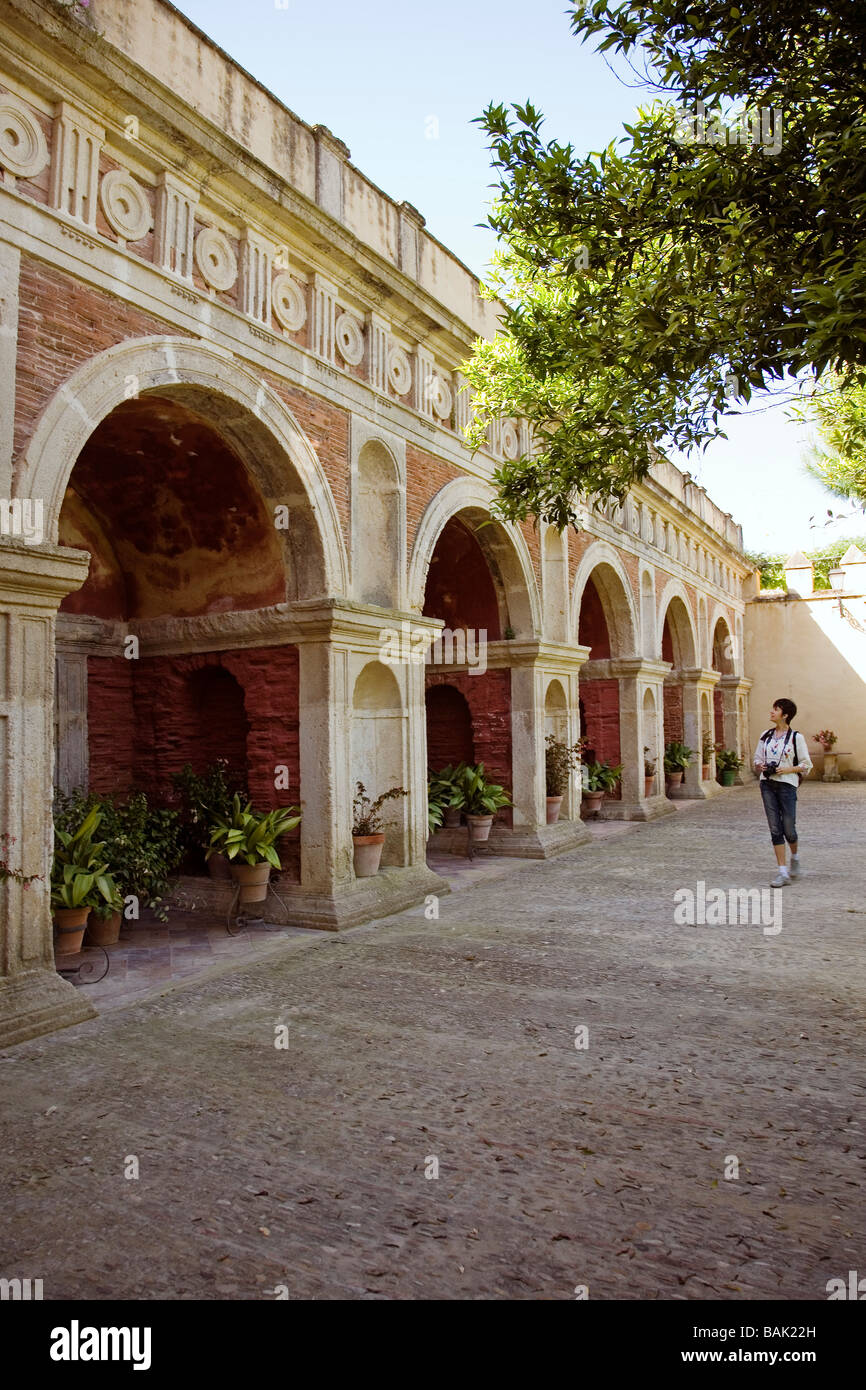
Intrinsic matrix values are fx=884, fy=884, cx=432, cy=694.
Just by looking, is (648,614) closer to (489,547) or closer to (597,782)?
(597,782)

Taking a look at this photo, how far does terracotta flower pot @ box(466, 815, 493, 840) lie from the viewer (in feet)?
36.7

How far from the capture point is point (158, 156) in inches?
239

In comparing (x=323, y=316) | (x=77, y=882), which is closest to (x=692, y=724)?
(x=323, y=316)

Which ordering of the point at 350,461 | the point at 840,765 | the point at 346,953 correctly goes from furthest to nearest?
the point at 840,765 → the point at 350,461 → the point at 346,953

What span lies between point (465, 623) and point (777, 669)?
17418mm

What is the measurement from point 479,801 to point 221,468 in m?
5.51

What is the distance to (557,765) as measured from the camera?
12219 mm

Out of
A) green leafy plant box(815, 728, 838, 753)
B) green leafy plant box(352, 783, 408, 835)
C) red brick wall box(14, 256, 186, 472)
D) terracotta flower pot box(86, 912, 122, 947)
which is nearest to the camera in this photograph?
red brick wall box(14, 256, 186, 472)

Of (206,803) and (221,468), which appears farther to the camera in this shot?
(206,803)

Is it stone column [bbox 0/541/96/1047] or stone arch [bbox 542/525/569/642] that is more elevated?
stone arch [bbox 542/525/569/642]

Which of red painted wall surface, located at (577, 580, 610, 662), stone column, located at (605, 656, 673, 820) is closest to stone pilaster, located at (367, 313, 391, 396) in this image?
red painted wall surface, located at (577, 580, 610, 662)

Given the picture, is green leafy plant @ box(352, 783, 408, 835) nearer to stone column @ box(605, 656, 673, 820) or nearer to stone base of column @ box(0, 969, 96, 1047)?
stone base of column @ box(0, 969, 96, 1047)
